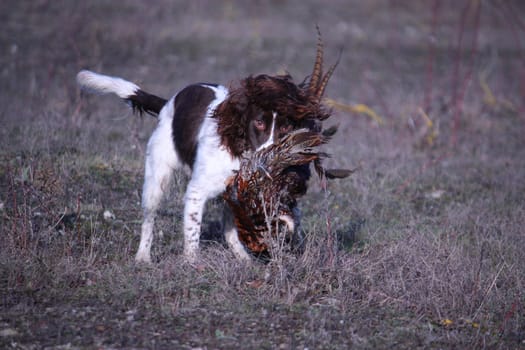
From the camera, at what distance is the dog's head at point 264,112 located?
4.78m

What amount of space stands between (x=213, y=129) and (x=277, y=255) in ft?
3.26

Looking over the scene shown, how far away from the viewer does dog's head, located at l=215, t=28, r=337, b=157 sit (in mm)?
4777

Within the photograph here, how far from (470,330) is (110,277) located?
227cm

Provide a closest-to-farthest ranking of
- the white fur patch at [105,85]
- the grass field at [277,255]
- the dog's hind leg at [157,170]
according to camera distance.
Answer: the grass field at [277,255]
the dog's hind leg at [157,170]
the white fur patch at [105,85]

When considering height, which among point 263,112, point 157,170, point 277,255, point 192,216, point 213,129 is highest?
point 263,112

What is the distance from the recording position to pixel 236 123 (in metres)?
4.87

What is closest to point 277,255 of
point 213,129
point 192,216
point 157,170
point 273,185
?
point 273,185

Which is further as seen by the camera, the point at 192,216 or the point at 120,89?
the point at 120,89

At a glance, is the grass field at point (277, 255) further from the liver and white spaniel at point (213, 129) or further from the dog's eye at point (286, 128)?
the dog's eye at point (286, 128)

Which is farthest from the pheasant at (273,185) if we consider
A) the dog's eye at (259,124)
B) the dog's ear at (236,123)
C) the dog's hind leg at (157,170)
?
the dog's hind leg at (157,170)

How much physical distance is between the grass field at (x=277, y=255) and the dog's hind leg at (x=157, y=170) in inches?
5.1

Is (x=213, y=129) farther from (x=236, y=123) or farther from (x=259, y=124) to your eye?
(x=259, y=124)

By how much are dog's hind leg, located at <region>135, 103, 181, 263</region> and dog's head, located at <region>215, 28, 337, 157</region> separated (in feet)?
2.36

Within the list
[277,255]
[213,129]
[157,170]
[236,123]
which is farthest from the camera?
[157,170]
